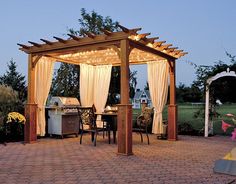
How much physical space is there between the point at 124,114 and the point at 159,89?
2.87m

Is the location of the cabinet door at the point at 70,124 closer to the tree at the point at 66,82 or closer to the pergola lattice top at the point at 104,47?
the pergola lattice top at the point at 104,47

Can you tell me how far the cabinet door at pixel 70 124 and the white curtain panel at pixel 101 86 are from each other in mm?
988

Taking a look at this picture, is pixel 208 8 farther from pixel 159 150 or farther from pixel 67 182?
pixel 67 182

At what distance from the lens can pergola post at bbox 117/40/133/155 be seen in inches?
227

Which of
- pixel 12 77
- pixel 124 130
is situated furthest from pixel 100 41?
pixel 12 77

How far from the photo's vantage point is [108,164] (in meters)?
4.85

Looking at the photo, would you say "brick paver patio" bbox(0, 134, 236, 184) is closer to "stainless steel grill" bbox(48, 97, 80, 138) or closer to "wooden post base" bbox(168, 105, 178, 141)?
"wooden post base" bbox(168, 105, 178, 141)

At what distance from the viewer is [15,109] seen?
8117 mm

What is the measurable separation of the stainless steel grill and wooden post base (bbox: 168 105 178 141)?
290cm

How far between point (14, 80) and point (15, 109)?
8474mm

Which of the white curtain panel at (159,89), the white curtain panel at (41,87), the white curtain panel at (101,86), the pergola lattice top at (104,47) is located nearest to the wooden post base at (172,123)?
the white curtain panel at (159,89)

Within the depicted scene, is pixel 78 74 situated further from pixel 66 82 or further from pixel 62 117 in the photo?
pixel 62 117

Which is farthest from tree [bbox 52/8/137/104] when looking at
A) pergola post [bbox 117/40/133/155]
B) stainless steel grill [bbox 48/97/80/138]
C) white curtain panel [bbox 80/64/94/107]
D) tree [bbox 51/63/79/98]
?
pergola post [bbox 117/40/133/155]

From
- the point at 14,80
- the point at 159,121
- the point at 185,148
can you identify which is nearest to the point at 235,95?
the point at 159,121
